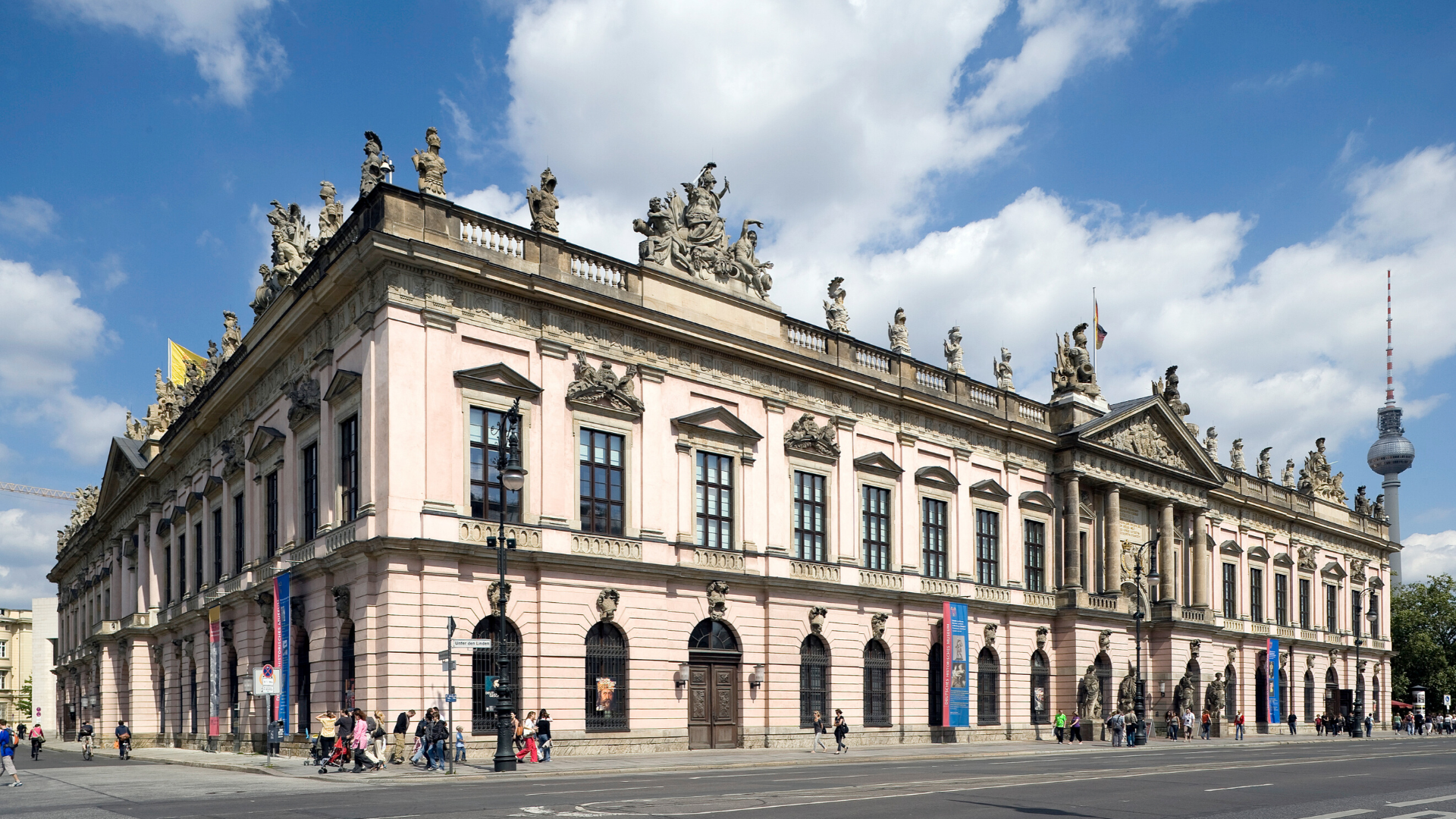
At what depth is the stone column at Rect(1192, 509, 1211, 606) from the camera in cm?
6162

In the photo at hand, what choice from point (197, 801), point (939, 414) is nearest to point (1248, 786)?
point (197, 801)

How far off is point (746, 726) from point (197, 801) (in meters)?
20.7

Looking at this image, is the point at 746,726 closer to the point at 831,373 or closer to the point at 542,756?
the point at 542,756

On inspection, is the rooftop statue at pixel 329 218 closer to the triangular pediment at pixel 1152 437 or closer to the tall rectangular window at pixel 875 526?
the tall rectangular window at pixel 875 526

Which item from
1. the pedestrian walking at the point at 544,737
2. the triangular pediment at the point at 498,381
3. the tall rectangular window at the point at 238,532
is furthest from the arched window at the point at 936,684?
the tall rectangular window at the point at 238,532

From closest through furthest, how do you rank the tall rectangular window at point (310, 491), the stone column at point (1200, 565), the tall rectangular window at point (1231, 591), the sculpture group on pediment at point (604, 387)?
the sculpture group on pediment at point (604, 387)
the tall rectangular window at point (310, 491)
the stone column at point (1200, 565)
the tall rectangular window at point (1231, 591)

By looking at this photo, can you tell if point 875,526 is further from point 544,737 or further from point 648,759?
point 544,737

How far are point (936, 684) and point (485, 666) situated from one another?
20626 millimetres

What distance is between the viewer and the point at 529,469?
110 feet

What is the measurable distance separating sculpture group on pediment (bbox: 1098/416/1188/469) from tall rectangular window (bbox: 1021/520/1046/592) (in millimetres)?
5930

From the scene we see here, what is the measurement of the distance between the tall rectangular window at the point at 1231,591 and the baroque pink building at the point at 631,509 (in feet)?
17.2

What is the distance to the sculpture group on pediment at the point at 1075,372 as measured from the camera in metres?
56.7

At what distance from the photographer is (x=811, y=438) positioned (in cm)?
4206

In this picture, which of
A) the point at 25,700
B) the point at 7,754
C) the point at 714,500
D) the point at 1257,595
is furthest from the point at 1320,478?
the point at 25,700
